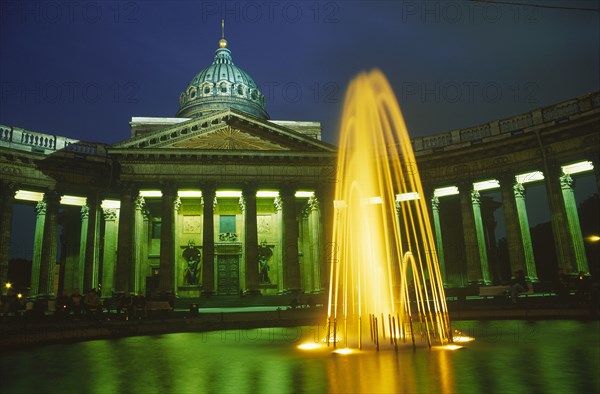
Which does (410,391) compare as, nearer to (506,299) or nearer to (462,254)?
(506,299)

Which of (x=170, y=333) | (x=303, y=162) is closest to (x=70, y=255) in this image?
(x=303, y=162)

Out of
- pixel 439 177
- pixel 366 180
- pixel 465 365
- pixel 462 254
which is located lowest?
pixel 465 365

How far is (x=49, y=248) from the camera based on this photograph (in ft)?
104

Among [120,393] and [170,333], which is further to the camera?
[170,333]

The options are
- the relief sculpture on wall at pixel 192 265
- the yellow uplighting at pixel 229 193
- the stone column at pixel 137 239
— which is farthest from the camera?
the relief sculpture on wall at pixel 192 265

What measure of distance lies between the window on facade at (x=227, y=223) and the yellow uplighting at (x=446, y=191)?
16.7 meters

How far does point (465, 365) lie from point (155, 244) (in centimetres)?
3397

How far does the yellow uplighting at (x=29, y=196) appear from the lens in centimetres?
3325

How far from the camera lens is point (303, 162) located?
34188 mm

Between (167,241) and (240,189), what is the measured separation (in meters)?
6.40

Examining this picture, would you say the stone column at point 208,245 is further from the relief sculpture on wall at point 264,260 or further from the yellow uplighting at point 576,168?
the yellow uplighting at point 576,168

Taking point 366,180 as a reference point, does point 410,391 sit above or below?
below

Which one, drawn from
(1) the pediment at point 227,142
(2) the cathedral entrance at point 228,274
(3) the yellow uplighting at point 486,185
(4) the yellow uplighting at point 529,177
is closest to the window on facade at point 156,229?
(2) the cathedral entrance at point 228,274

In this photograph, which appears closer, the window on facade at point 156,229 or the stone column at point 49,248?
the stone column at point 49,248
